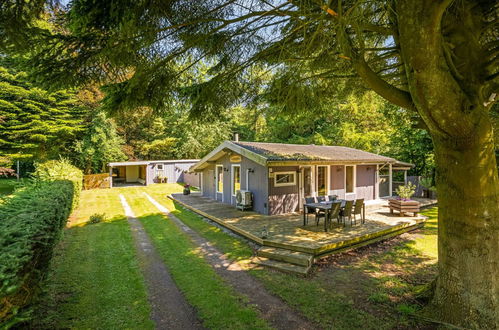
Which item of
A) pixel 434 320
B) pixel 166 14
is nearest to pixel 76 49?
pixel 166 14

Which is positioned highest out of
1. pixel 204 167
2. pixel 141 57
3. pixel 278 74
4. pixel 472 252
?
pixel 278 74

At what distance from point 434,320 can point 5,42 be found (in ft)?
21.1

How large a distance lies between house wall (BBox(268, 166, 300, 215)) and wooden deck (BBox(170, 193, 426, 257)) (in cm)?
44

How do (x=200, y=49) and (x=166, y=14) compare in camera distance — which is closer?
(x=166, y=14)

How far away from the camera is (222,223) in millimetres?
9992

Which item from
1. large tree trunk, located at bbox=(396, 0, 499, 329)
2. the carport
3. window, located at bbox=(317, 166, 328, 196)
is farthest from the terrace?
the carport

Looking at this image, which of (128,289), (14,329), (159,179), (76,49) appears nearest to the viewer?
(14,329)

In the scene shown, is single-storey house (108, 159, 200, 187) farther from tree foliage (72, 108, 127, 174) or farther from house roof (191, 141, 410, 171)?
house roof (191, 141, 410, 171)

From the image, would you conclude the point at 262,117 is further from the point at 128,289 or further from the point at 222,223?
the point at 222,223

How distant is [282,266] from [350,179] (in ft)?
29.5

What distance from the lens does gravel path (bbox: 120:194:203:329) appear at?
13.1 ft

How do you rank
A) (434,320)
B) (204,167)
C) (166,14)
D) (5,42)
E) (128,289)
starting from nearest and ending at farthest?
1. (5,42)
2. (166,14)
3. (434,320)
4. (128,289)
5. (204,167)

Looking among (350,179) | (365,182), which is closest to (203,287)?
(350,179)

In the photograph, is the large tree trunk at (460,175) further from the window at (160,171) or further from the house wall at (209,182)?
the window at (160,171)
